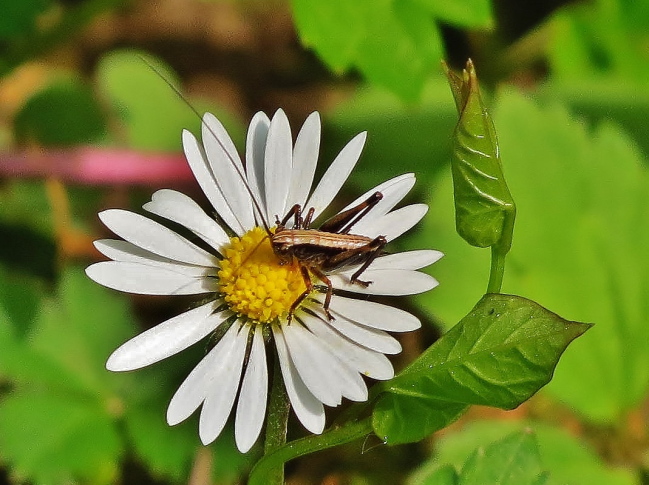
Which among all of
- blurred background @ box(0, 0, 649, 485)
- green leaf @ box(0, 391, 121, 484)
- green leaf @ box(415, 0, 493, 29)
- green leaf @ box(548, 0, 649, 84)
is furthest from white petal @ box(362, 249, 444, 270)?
green leaf @ box(548, 0, 649, 84)

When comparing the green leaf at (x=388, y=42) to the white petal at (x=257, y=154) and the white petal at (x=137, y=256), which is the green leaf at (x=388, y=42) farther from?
the white petal at (x=137, y=256)

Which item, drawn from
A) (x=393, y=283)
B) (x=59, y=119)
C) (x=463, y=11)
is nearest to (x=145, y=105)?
(x=59, y=119)

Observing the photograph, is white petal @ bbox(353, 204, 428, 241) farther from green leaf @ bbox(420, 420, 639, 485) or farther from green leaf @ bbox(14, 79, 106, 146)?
green leaf @ bbox(14, 79, 106, 146)

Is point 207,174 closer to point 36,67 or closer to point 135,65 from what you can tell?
point 135,65

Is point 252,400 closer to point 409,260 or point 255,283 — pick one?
point 255,283

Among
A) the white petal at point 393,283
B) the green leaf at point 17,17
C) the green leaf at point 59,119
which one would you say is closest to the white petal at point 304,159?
the white petal at point 393,283

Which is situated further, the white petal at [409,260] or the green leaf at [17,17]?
the green leaf at [17,17]
